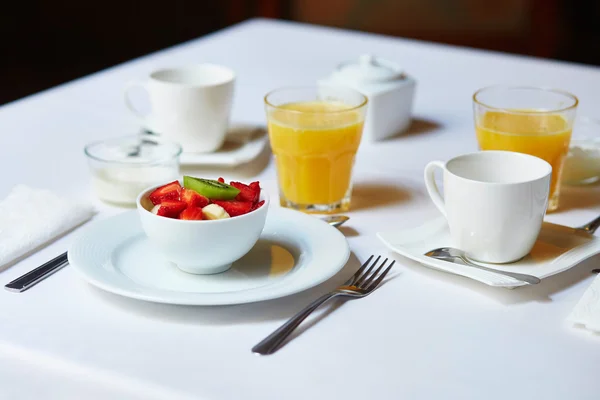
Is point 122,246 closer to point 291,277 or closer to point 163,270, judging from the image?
point 163,270

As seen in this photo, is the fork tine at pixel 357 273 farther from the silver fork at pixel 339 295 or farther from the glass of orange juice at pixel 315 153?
the glass of orange juice at pixel 315 153

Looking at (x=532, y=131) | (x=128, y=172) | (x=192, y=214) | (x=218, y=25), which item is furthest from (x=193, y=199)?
(x=218, y=25)

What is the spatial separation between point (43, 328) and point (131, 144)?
0.47 m

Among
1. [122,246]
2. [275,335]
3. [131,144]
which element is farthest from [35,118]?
[275,335]

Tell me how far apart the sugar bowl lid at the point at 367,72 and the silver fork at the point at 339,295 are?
532 mm

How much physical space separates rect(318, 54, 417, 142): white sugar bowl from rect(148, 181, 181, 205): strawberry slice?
52 centimetres

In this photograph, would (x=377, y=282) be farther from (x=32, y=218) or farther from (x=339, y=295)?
(x=32, y=218)

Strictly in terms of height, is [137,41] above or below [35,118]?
below

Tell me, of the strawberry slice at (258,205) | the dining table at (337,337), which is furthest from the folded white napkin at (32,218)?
the strawberry slice at (258,205)

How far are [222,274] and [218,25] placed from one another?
11.6ft

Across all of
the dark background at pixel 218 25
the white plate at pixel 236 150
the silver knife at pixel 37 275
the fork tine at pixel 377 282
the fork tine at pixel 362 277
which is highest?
the fork tine at pixel 362 277

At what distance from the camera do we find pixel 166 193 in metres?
0.87

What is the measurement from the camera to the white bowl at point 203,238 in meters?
0.81

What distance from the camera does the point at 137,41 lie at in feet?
13.1
